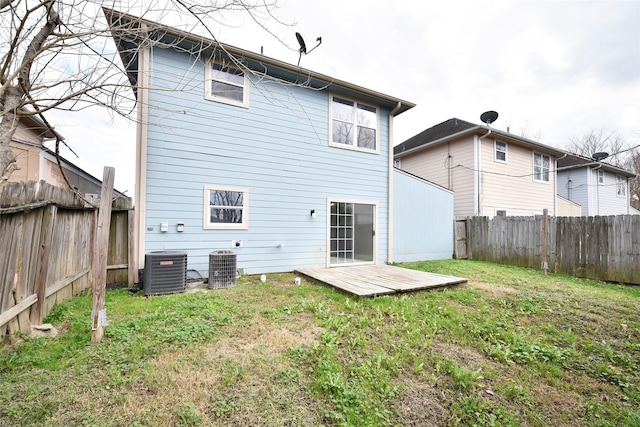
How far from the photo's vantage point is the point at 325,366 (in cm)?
238

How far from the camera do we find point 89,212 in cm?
473

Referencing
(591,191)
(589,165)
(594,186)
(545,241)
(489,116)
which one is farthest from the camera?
(594,186)

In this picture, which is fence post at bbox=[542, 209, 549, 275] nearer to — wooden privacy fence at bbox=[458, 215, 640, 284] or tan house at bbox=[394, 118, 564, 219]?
wooden privacy fence at bbox=[458, 215, 640, 284]

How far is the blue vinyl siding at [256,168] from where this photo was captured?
5352mm

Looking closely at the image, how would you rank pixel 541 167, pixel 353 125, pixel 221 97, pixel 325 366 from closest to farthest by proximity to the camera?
pixel 325 366 < pixel 221 97 < pixel 353 125 < pixel 541 167

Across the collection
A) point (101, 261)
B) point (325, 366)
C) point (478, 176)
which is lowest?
point (325, 366)

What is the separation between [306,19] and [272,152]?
11.1 ft

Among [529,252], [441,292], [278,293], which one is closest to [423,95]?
[529,252]

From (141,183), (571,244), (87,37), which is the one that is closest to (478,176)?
(571,244)

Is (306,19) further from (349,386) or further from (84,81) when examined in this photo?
(349,386)

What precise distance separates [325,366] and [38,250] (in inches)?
137

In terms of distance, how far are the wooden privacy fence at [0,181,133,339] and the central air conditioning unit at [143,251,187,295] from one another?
39.2 inches

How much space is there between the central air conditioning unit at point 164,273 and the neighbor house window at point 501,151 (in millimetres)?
12335

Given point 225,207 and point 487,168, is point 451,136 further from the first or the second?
point 225,207
